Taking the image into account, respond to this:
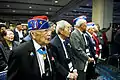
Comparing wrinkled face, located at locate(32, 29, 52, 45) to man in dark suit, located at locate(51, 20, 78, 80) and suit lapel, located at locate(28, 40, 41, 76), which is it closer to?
suit lapel, located at locate(28, 40, 41, 76)

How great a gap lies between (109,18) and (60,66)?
936 centimetres

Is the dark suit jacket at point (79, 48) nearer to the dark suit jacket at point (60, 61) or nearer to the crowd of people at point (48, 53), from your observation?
the crowd of people at point (48, 53)

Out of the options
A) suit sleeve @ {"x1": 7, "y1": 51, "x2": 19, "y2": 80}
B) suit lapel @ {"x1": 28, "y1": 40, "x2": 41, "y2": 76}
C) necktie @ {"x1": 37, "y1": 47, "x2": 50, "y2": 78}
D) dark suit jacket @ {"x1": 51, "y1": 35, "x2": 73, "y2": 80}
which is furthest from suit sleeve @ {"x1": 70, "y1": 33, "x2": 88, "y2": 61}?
suit sleeve @ {"x1": 7, "y1": 51, "x2": 19, "y2": 80}

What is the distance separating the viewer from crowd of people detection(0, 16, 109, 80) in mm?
2543

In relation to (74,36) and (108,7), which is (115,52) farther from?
(108,7)

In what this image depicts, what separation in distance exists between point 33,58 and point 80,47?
2297 millimetres

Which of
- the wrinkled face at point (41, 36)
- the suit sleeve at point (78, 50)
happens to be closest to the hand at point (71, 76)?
the wrinkled face at point (41, 36)

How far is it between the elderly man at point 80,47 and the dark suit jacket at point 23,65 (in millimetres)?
2199

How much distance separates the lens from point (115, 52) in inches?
201

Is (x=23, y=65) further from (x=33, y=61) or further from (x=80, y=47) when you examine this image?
(x=80, y=47)

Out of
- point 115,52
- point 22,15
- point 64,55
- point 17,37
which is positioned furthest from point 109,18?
point 22,15

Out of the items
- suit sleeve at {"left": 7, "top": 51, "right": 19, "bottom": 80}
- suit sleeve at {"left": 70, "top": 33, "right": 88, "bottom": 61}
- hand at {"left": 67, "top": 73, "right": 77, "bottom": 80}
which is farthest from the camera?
suit sleeve at {"left": 70, "top": 33, "right": 88, "bottom": 61}

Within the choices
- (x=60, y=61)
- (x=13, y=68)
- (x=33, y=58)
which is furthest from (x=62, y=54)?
(x=13, y=68)

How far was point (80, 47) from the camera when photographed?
478 cm
